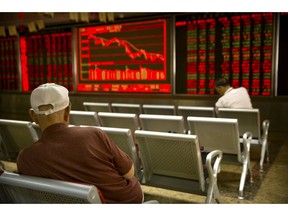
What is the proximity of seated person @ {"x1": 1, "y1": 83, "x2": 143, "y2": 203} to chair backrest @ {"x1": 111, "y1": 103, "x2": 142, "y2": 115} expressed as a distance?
296 cm

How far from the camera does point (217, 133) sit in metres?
2.92

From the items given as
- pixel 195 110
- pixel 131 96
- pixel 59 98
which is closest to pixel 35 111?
pixel 59 98

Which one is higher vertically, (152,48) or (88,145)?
(152,48)

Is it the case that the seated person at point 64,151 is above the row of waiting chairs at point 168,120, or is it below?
above

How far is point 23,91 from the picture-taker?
901 centimetres

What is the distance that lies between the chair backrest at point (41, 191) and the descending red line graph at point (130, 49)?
18.5 ft

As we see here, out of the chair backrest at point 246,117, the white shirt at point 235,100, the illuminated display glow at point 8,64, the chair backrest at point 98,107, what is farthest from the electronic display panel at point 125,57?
the chair backrest at point 246,117

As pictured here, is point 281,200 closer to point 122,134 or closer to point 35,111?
point 122,134

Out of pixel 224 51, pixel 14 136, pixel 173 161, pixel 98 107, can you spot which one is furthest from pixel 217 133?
pixel 224 51

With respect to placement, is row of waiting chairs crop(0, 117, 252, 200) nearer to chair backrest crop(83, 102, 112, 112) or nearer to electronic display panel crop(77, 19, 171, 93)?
chair backrest crop(83, 102, 112, 112)

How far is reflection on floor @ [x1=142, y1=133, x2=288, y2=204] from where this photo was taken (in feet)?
9.15

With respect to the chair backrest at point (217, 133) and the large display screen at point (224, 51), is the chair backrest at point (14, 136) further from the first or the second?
the large display screen at point (224, 51)

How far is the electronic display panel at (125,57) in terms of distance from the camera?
6.84 meters

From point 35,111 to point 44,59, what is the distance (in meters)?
7.71
